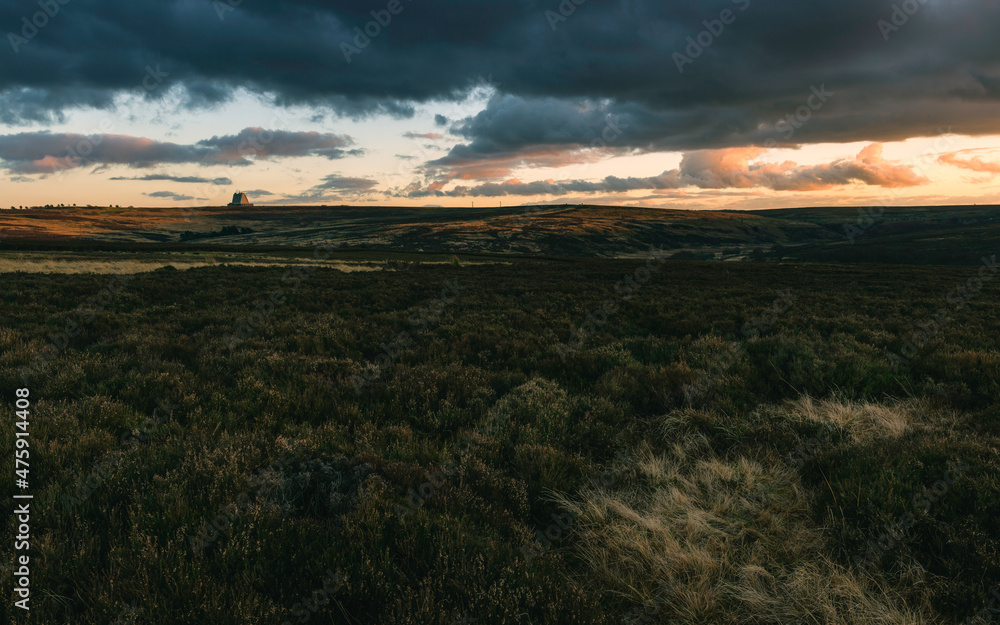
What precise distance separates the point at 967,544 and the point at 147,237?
155202 mm

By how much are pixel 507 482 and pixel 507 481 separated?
20 mm

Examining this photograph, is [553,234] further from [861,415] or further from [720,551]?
[720,551]

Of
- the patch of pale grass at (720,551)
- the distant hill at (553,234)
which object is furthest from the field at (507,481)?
the distant hill at (553,234)

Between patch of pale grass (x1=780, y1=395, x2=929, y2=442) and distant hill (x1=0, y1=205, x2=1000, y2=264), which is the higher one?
distant hill (x1=0, y1=205, x2=1000, y2=264)

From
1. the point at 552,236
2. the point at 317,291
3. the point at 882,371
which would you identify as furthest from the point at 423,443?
the point at 552,236

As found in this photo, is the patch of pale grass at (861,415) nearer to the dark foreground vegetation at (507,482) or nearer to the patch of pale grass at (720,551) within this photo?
the dark foreground vegetation at (507,482)

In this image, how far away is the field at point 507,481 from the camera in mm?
2986

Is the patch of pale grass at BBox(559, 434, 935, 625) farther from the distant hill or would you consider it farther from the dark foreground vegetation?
the distant hill

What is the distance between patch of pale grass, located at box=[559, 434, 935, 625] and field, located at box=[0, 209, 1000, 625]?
2cm

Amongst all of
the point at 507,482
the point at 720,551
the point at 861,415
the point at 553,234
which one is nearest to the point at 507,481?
the point at 507,482

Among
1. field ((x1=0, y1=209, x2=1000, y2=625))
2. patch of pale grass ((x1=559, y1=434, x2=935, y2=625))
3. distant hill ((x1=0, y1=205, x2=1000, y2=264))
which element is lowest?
patch of pale grass ((x1=559, y1=434, x2=935, y2=625))

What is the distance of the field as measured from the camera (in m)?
2.99

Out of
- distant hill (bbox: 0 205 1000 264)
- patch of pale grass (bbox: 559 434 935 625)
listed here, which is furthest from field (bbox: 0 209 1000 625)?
distant hill (bbox: 0 205 1000 264)

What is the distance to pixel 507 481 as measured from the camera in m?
4.36
